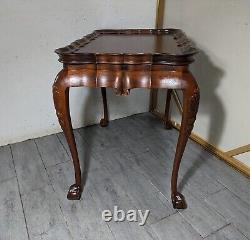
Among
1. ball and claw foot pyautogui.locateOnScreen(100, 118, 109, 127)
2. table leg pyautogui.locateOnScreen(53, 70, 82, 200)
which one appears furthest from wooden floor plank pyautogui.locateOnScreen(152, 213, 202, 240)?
ball and claw foot pyautogui.locateOnScreen(100, 118, 109, 127)

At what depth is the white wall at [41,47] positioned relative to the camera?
4.91ft

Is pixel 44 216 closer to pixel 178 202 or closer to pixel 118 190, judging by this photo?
pixel 118 190

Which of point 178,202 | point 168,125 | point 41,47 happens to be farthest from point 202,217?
point 41,47

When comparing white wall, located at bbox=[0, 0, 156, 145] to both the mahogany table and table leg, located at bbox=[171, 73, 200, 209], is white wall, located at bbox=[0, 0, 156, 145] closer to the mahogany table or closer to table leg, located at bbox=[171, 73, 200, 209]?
the mahogany table

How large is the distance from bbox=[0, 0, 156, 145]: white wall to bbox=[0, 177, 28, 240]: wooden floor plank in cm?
49

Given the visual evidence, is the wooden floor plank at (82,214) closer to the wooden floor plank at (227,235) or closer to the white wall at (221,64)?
the wooden floor plank at (227,235)

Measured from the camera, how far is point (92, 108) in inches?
74.3

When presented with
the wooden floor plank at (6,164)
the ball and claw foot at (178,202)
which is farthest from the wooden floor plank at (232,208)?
the wooden floor plank at (6,164)

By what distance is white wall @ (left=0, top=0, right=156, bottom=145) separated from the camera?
1497 mm

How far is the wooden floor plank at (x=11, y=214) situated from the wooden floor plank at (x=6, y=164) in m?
0.06

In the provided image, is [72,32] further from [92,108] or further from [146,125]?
[146,125]

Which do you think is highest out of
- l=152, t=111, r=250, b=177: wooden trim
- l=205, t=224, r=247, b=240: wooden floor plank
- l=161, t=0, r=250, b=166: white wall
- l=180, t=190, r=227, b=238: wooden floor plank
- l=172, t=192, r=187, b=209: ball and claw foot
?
l=161, t=0, r=250, b=166: white wall

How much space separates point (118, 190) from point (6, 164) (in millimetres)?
690

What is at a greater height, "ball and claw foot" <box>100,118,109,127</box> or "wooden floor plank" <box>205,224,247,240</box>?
"wooden floor plank" <box>205,224,247,240</box>
